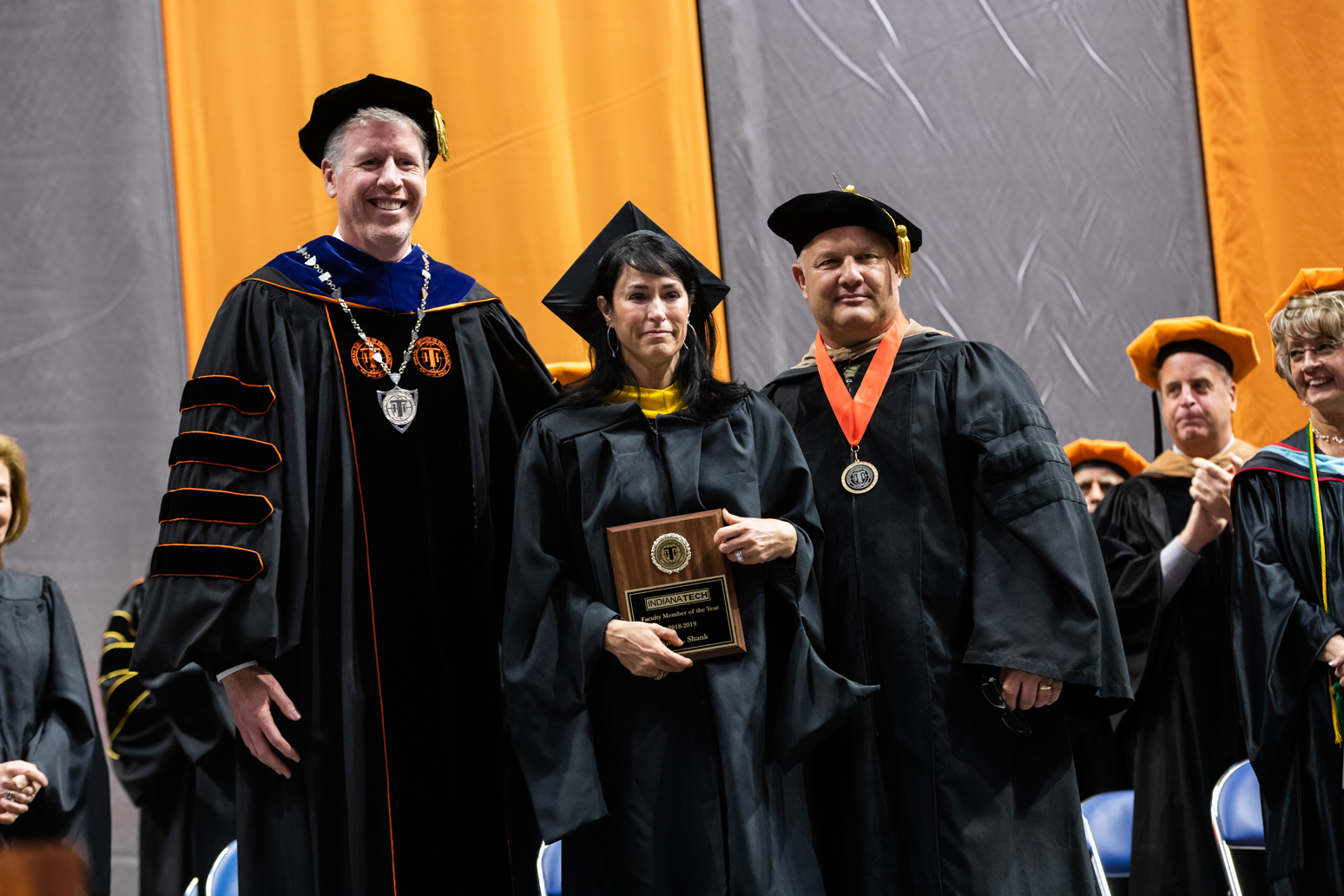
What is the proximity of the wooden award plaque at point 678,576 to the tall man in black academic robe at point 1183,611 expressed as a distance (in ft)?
7.82

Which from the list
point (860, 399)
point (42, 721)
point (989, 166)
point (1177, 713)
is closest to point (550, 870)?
point (42, 721)

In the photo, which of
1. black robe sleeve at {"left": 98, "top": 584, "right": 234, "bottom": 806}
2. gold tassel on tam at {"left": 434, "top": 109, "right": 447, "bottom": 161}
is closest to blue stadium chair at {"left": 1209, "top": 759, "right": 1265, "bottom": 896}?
gold tassel on tam at {"left": 434, "top": 109, "right": 447, "bottom": 161}

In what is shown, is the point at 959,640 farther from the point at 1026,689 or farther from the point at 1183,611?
the point at 1183,611

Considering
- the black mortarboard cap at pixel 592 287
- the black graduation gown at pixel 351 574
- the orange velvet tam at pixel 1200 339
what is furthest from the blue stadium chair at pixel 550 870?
the orange velvet tam at pixel 1200 339

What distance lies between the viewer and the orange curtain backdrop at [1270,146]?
272 inches

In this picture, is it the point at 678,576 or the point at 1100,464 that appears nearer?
the point at 678,576

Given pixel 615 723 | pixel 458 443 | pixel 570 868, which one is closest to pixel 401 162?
pixel 458 443

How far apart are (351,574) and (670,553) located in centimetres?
83

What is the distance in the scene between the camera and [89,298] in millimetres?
5891

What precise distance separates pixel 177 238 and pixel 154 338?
1.70ft

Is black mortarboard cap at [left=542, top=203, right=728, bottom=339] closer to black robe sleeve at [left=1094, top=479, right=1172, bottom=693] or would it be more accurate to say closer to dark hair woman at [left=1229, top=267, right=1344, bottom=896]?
dark hair woman at [left=1229, top=267, right=1344, bottom=896]

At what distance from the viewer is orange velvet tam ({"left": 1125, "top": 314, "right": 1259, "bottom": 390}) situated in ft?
16.5

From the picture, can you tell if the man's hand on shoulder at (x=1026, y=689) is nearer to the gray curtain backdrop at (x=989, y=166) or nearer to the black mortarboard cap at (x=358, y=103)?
the black mortarboard cap at (x=358, y=103)

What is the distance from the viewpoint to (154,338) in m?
5.93
